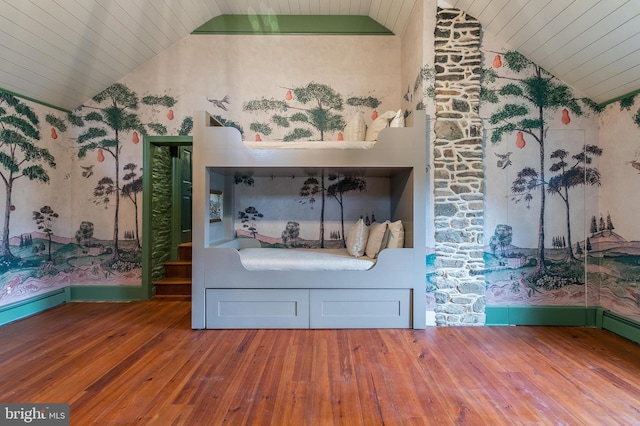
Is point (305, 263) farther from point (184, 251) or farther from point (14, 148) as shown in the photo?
point (14, 148)

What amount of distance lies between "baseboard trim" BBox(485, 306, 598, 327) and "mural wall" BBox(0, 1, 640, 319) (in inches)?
2.7

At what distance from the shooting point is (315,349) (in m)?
2.57

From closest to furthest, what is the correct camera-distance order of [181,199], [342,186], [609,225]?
[609,225]
[342,186]
[181,199]

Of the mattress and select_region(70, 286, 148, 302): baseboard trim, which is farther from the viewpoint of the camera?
select_region(70, 286, 148, 302): baseboard trim

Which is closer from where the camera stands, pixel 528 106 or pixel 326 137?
pixel 528 106

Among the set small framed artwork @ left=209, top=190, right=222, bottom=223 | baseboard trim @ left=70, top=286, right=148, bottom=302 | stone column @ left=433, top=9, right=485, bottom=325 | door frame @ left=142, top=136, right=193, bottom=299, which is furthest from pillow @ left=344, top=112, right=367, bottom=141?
baseboard trim @ left=70, top=286, right=148, bottom=302

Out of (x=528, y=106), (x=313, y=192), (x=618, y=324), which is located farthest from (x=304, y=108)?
(x=618, y=324)

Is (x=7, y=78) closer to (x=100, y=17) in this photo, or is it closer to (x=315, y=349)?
(x=100, y=17)

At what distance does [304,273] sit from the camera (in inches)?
117

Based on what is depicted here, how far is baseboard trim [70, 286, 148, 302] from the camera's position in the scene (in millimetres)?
3863

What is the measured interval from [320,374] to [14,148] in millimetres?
3835

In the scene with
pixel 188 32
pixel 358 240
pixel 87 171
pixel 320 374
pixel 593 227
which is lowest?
Result: pixel 320 374

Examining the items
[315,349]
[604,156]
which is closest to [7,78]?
[315,349]

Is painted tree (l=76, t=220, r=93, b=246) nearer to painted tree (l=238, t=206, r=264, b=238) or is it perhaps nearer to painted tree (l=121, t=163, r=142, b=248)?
painted tree (l=121, t=163, r=142, b=248)
